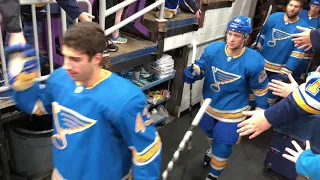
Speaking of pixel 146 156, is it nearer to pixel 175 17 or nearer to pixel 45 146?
pixel 45 146

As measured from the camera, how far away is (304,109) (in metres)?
1.37

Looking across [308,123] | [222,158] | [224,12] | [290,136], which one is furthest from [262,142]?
[224,12]

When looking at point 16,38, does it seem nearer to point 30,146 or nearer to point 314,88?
point 30,146

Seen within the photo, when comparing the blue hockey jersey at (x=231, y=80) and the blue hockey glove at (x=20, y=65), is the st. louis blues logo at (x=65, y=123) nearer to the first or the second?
the blue hockey glove at (x=20, y=65)

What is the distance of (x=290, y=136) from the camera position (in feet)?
9.96

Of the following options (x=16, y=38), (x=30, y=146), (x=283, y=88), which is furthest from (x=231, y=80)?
(x=30, y=146)

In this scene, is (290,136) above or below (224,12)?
below

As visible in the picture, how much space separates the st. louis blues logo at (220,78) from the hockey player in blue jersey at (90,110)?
4.02 feet

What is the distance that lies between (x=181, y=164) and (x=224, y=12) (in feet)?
6.83

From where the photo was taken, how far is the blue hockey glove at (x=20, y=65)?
1.32 m

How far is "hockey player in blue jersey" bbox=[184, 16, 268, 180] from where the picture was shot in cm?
244

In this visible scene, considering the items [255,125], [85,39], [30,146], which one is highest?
[85,39]

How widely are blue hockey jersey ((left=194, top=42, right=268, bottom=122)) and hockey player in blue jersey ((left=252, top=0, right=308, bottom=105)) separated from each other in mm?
1244

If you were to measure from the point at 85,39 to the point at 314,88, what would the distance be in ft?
3.29
